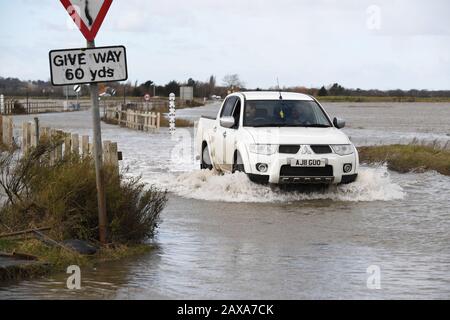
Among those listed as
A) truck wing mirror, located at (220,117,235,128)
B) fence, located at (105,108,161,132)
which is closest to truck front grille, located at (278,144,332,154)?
truck wing mirror, located at (220,117,235,128)

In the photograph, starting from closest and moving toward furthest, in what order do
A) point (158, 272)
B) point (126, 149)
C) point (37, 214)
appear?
point (158, 272) < point (37, 214) < point (126, 149)

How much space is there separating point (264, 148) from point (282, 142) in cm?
31

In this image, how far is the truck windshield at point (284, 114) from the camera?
597 inches

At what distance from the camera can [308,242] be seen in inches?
405

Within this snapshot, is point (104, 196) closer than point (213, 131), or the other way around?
point (104, 196)

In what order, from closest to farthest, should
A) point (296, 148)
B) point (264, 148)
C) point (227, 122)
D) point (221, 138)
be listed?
point (296, 148)
point (264, 148)
point (227, 122)
point (221, 138)

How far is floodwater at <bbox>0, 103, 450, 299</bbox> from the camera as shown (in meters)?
7.61

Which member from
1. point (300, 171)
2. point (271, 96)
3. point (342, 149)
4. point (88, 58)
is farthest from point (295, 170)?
point (88, 58)

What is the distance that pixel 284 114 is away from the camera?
15.3m

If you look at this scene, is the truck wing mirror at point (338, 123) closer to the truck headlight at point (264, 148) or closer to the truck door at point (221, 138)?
the truck headlight at point (264, 148)

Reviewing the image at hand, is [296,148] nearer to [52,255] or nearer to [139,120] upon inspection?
[52,255]
